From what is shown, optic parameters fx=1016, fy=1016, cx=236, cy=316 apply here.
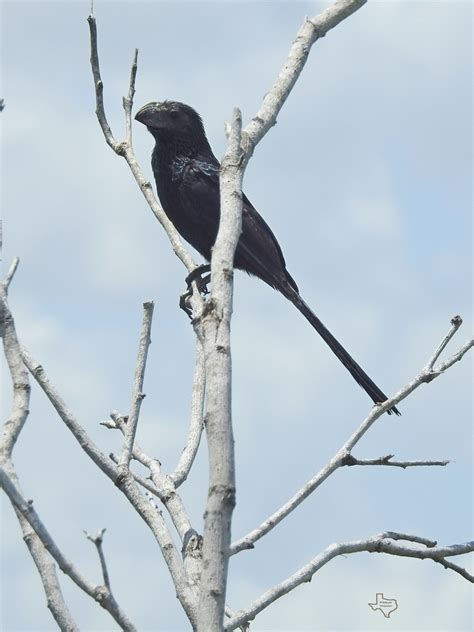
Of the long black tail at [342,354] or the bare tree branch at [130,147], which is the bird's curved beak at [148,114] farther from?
the bare tree branch at [130,147]

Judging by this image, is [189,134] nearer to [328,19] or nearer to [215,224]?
[215,224]

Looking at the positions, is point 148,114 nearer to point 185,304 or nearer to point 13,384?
point 185,304

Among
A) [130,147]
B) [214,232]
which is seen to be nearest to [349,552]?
[130,147]

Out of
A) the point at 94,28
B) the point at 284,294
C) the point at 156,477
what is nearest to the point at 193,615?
the point at 156,477

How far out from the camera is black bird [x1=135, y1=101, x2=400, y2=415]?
7.85 metres

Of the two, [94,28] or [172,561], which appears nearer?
[172,561]

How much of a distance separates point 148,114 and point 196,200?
33.3 inches

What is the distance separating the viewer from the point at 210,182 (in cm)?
805

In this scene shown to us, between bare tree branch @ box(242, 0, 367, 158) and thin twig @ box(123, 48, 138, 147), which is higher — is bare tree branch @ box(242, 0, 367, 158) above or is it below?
below

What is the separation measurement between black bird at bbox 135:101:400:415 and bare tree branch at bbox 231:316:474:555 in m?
3.58

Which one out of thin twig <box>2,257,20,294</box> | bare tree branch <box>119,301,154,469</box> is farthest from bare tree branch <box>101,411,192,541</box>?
thin twig <box>2,257,20,294</box>

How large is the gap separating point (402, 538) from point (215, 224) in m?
4.24

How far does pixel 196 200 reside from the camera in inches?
311

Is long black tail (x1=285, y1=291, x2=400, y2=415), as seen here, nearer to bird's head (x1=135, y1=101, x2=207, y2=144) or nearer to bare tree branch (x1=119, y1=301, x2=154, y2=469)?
bird's head (x1=135, y1=101, x2=207, y2=144)
